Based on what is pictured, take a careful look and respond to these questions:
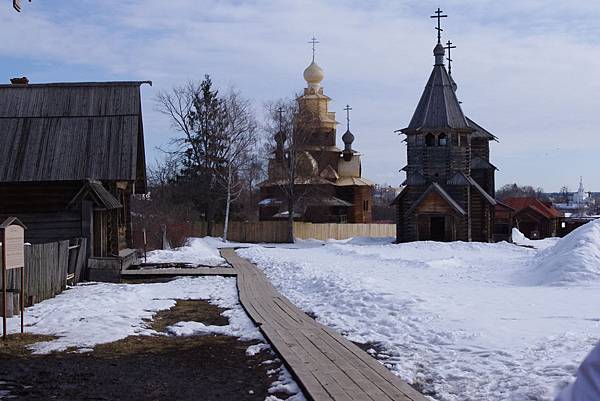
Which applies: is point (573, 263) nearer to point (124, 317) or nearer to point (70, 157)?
point (124, 317)

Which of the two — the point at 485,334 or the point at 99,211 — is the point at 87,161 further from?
the point at 485,334

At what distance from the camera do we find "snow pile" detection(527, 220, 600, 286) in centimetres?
1909

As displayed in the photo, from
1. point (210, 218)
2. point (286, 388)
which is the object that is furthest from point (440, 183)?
point (286, 388)

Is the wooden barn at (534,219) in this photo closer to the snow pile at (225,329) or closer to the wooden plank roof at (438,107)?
the wooden plank roof at (438,107)

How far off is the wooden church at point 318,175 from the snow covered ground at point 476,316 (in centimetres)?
2830

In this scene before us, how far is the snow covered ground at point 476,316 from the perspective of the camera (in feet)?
25.3

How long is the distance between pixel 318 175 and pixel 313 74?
14957 millimetres

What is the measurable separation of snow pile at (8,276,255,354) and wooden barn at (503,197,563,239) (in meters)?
53.2

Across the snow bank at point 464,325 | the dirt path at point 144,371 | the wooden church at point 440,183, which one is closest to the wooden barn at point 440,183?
the wooden church at point 440,183

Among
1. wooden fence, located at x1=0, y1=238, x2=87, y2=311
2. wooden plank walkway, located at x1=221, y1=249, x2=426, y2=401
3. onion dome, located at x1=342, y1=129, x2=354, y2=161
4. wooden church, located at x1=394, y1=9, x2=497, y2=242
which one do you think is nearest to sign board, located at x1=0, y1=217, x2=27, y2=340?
wooden fence, located at x1=0, y1=238, x2=87, y2=311

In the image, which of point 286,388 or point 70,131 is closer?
point 286,388

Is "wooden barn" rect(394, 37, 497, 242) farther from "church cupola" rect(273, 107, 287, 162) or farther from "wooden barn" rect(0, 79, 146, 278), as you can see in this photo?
"wooden barn" rect(0, 79, 146, 278)

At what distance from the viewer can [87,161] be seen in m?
22.0

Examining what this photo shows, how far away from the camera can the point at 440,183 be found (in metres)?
44.9
